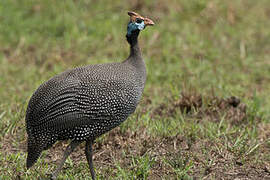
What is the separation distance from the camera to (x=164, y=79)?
670 centimetres

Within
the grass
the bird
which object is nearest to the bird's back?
the bird

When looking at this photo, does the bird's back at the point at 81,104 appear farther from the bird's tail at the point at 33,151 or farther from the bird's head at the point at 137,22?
the bird's head at the point at 137,22

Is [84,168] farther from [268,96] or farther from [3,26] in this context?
[3,26]

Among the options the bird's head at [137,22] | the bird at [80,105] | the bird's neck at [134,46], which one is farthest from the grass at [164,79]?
the bird's head at [137,22]

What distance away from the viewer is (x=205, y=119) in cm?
534

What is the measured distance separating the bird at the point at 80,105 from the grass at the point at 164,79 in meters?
0.41

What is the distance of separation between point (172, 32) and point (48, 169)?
13.3ft

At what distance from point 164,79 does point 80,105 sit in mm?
3084

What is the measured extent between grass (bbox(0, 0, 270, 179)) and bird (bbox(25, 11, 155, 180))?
413 millimetres

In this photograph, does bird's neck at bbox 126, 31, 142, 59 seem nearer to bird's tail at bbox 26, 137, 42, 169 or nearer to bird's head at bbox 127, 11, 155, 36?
bird's head at bbox 127, 11, 155, 36

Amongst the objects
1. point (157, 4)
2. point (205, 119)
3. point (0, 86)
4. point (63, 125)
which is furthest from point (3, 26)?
point (63, 125)

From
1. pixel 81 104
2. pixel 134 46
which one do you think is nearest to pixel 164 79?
pixel 134 46

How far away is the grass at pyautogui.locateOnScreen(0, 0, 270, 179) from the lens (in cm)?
433

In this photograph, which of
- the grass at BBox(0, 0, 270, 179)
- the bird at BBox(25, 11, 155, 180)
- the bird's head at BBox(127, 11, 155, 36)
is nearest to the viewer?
the bird at BBox(25, 11, 155, 180)
